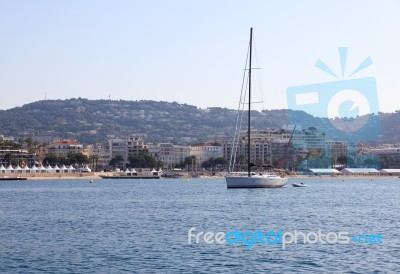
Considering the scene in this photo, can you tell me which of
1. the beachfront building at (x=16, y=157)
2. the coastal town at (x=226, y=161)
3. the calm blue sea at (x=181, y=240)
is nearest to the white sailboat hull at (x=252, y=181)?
the calm blue sea at (x=181, y=240)

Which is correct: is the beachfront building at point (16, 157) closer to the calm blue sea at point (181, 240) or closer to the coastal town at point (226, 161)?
the coastal town at point (226, 161)

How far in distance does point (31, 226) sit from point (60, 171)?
115538mm

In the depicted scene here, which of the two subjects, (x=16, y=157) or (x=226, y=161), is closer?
(x=16, y=157)

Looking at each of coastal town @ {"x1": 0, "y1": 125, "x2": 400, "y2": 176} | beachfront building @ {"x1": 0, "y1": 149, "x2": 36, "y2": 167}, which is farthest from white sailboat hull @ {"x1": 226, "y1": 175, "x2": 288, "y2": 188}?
beachfront building @ {"x1": 0, "y1": 149, "x2": 36, "y2": 167}

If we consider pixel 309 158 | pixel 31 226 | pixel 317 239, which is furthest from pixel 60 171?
pixel 317 239

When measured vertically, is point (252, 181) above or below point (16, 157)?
below

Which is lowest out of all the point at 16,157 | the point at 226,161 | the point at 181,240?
the point at 181,240

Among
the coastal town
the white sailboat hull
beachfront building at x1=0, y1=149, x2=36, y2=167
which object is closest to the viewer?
the white sailboat hull

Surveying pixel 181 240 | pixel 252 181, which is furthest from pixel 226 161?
pixel 181 240

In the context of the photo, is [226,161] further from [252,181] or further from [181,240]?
[181,240]

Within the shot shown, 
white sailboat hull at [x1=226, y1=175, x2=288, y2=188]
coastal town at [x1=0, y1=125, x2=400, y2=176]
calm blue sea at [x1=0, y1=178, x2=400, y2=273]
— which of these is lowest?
calm blue sea at [x1=0, y1=178, x2=400, y2=273]

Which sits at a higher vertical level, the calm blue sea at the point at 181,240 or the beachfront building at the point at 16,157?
the beachfront building at the point at 16,157

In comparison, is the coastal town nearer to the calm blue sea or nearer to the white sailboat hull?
the white sailboat hull

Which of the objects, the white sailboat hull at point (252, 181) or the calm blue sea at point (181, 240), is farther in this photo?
the white sailboat hull at point (252, 181)
